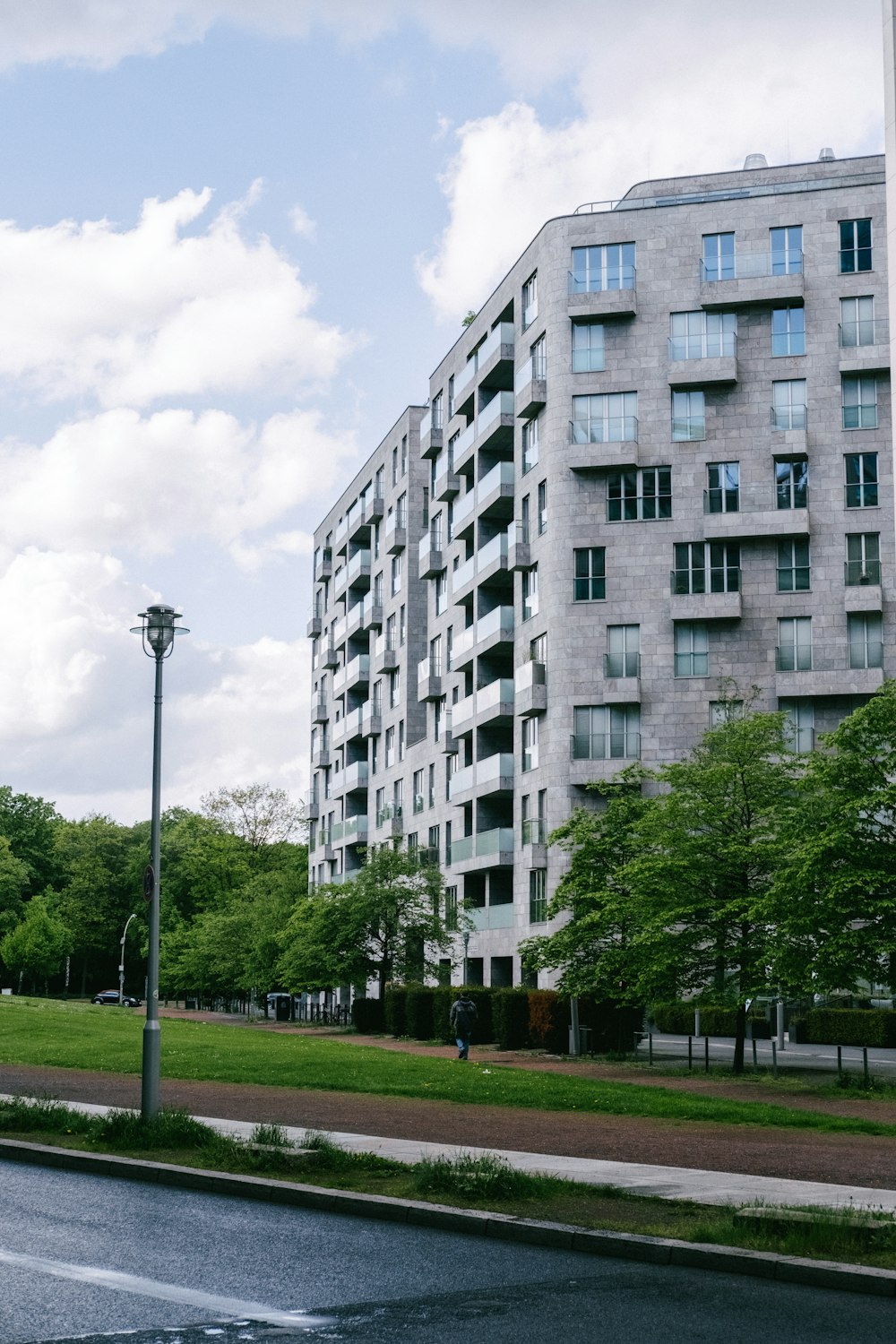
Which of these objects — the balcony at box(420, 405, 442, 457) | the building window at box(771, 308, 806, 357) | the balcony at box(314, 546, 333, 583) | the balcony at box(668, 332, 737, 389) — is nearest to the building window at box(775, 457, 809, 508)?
the balcony at box(668, 332, 737, 389)

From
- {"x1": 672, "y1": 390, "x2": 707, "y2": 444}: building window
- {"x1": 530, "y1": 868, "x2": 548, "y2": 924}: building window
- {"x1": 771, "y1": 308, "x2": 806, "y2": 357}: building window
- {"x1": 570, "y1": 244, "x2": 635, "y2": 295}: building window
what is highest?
{"x1": 570, "y1": 244, "x2": 635, "y2": 295}: building window

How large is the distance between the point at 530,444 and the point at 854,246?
1427cm

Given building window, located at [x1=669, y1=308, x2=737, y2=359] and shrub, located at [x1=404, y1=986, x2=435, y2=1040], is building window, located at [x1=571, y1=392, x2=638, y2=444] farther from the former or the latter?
shrub, located at [x1=404, y1=986, x2=435, y2=1040]

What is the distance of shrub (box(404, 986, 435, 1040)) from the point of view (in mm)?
53312

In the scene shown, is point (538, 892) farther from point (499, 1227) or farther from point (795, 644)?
point (499, 1227)

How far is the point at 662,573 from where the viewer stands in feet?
188

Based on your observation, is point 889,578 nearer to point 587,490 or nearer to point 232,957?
point 587,490

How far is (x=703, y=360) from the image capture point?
57.6m

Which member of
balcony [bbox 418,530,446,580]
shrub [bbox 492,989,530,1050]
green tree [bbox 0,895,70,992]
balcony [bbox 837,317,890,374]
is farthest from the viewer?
green tree [bbox 0,895,70,992]

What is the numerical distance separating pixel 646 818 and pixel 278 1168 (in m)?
23.3

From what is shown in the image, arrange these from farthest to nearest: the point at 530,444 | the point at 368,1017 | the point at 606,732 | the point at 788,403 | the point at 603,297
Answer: the point at 530,444
the point at 368,1017
the point at 603,297
the point at 788,403
the point at 606,732

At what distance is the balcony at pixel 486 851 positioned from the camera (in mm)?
60500

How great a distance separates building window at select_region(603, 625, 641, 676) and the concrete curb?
4257 centimetres

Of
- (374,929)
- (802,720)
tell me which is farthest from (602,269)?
(374,929)
